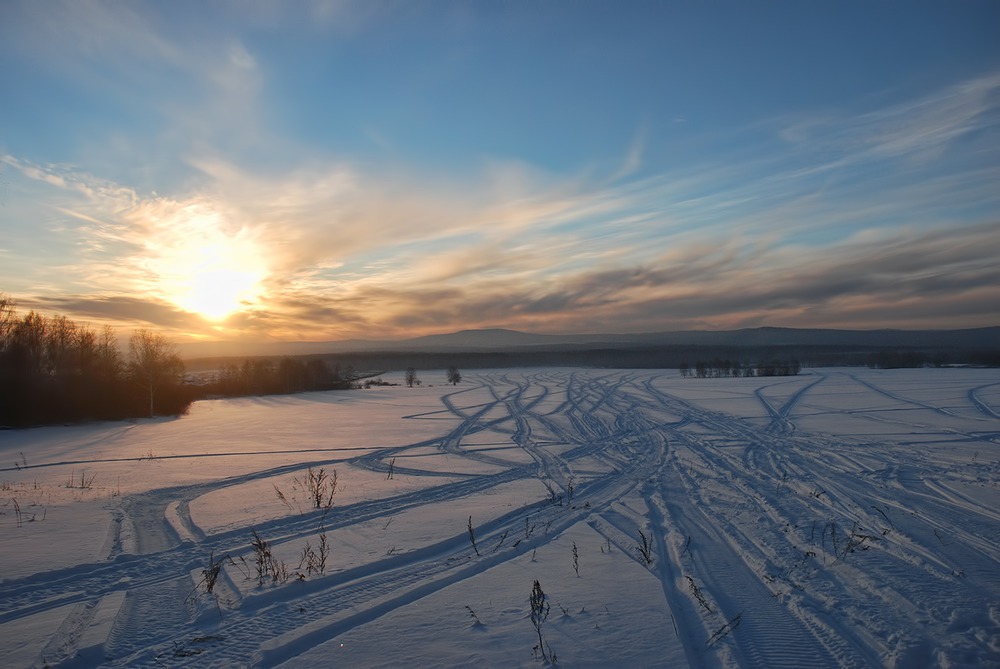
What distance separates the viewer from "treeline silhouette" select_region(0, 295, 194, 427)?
3447 cm

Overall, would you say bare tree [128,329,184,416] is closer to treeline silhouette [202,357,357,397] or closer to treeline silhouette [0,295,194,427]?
treeline silhouette [0,295,194,427]

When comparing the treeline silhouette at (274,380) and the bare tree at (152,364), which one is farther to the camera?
the treeline silhouette at (274,380)

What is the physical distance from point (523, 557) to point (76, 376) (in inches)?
1676

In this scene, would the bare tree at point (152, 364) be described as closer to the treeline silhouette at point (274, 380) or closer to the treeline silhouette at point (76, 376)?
the treeline silhouette at point (76, 376)

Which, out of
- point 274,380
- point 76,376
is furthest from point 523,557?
point 274,380

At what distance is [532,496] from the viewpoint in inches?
401

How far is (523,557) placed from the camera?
22.6 feet

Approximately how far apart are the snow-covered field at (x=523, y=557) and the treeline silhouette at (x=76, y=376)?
24719 millimetres

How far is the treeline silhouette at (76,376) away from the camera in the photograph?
34469mm

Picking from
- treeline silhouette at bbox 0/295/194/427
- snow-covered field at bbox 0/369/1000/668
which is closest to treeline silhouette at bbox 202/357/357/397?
treeline silhouette at bbox 0/295/194/427

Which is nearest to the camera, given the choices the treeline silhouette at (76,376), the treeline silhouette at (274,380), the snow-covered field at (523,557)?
the snow-covered field at (523,557)

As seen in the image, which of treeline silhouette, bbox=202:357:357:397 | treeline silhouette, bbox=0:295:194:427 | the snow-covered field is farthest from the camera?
treeline silhouette, bbox=202:357:357:397

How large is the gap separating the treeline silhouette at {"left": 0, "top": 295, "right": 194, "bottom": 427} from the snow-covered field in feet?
81.1

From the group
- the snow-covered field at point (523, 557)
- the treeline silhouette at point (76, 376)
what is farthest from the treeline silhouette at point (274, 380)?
the snow-covered field at point (523, 557)
